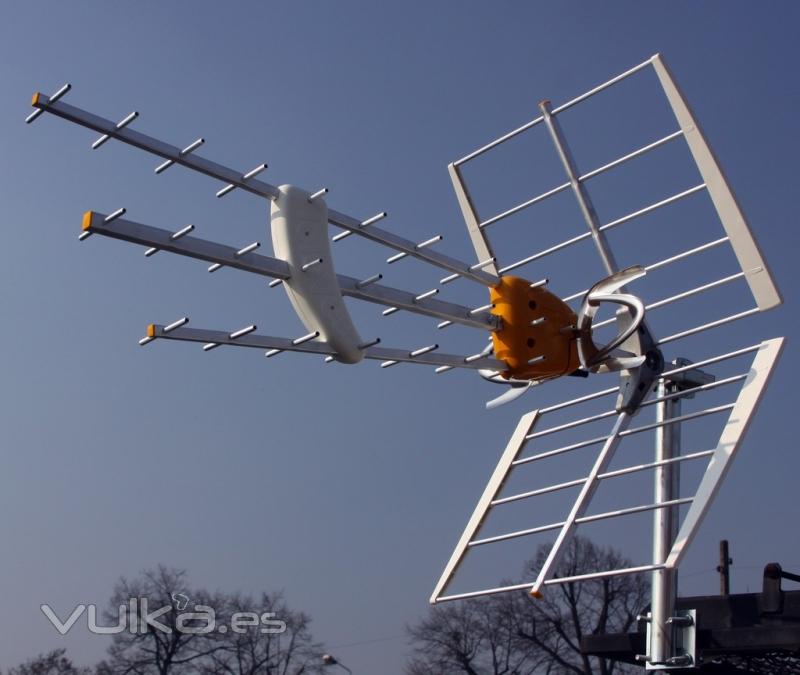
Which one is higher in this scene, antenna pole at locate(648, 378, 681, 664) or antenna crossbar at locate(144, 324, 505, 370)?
antenna crossbar at locate(144, 324, 505, 370)

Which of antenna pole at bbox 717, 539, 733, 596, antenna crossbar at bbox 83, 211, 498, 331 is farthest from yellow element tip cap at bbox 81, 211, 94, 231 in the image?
antenna pole at bbox 717, 539, 733, 596

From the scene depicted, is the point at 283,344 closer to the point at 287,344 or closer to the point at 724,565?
the point at 287,344

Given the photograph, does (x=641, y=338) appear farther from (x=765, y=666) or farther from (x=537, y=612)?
(x=537, y=612)

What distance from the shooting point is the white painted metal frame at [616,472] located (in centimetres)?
440

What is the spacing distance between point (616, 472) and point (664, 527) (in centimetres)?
48

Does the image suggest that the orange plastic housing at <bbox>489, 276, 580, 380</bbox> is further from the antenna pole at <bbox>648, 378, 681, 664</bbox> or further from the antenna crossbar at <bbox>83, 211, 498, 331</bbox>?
the antenna pole at <bbox>648, 378, 681, 664</bbox>

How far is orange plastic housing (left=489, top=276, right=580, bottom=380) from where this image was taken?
463cm

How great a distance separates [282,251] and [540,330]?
143 centimetres

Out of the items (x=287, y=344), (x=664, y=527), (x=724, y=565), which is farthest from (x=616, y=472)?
(x=724, y=565)

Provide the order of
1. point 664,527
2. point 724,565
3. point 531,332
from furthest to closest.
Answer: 1. point 724,565
2. point 664,527
3. point 531,332

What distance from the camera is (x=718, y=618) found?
5297 millimetres

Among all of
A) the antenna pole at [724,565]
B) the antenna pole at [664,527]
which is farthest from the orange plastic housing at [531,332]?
the antenna pole at [724,565]

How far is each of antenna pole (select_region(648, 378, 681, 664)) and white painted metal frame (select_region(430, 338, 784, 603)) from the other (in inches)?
4.5

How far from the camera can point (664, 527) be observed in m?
5.21
